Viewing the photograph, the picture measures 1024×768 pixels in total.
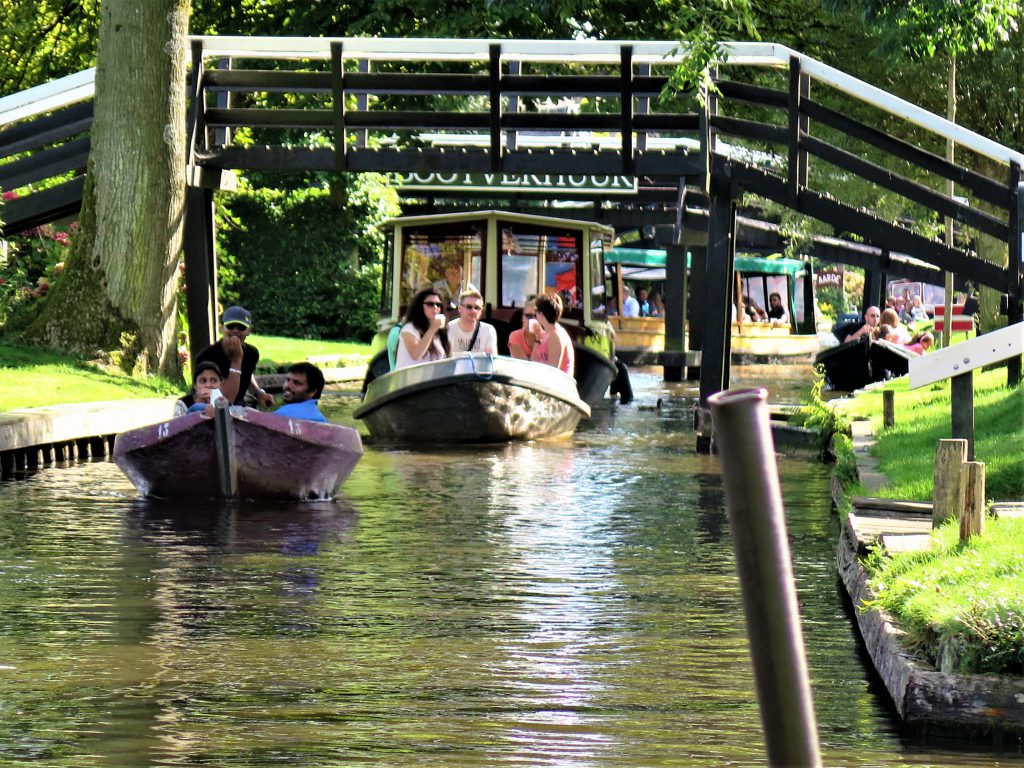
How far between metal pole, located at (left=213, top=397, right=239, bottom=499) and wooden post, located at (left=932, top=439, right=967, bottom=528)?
19.4 ft

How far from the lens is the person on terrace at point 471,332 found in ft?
60.8

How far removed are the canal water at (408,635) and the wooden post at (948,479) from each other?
0.74 m

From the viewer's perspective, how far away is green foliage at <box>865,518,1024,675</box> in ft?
20.3

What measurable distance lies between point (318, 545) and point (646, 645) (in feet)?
12.1

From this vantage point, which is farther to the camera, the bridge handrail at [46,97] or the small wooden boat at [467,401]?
the bridge handrail at [46,97]

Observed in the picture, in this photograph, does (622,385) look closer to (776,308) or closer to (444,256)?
(444,256)

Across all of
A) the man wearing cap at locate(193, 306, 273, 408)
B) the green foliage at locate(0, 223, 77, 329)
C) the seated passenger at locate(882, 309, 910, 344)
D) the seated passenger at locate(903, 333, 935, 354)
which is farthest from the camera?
the seated passenger at locate(882, 309, 910, 344)

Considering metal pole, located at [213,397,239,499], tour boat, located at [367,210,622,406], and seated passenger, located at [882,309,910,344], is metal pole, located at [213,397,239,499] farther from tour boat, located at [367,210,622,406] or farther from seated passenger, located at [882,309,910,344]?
seated passenger, located at [882,309,910,344]

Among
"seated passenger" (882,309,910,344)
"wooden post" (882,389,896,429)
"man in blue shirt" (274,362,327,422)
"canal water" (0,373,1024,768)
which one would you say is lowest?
"canal water" (0,373,1024,768)

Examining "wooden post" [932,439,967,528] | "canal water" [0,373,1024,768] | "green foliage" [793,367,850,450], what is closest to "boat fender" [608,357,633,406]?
"green foliage" [793,367,850,450]

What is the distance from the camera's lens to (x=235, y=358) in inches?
566

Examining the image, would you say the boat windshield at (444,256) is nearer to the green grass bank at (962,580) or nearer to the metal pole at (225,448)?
the metal pole at (225,448)

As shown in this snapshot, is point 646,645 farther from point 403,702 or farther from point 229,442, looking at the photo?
point 229,442

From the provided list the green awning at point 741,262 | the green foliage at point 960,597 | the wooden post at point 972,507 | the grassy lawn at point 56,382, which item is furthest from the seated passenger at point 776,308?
the wooden post at point 972,507
